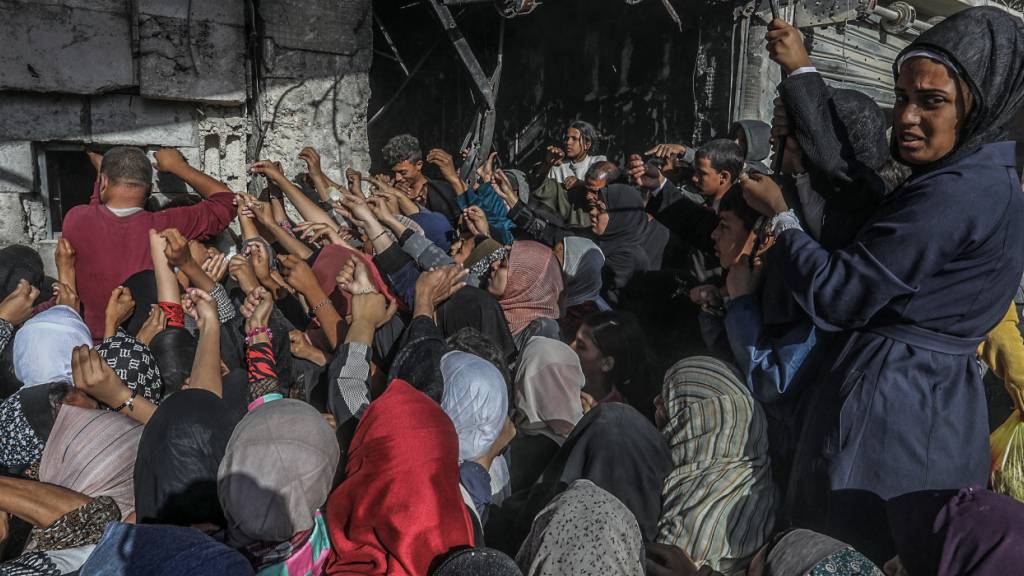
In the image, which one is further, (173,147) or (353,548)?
(173,147)

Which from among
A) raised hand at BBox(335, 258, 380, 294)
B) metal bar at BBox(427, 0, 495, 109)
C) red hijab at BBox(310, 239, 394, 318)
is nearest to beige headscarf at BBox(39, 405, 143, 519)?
raised hand at BBox(335, 258, 380, 294)

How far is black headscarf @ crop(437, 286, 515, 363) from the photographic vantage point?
10.7ft

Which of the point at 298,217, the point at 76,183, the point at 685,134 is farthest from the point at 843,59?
the point at 76,183

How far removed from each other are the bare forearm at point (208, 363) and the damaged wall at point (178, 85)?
8.44ft

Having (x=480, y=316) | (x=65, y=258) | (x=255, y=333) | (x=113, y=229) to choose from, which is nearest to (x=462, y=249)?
(x=480, y=316)

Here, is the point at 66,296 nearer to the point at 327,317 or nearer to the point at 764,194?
the point at 327,317

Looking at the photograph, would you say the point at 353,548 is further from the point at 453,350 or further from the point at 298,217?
the point at 298,217

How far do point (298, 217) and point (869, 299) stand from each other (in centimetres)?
446

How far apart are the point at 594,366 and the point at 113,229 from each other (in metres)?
2.62

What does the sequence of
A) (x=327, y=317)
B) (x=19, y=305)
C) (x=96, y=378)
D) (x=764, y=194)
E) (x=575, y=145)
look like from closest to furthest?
1. (x=764, y=194)
2. (x=96, y=378)
3. (x=327, y=317)
4. (x=19, y=305)
5. (x=575, y=145)

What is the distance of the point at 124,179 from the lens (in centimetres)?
373

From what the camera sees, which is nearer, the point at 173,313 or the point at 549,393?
the point at 549,393

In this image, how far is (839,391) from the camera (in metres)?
1.91

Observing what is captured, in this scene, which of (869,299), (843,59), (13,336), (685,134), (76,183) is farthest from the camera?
(843,59)
